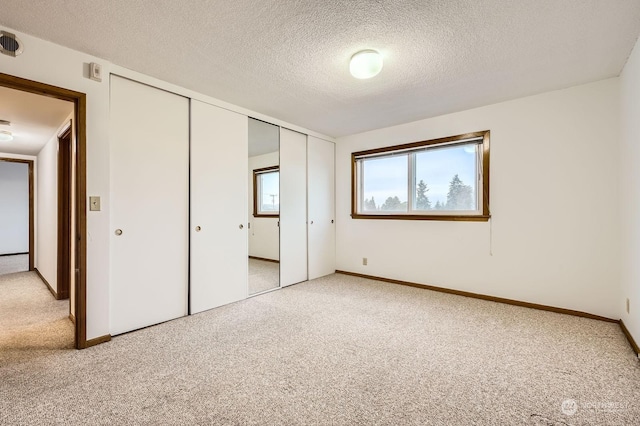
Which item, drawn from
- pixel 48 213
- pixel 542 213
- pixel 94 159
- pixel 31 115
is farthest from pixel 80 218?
pixel 542 213

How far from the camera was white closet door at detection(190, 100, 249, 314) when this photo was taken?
10.0 ft

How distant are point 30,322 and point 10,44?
8.21 ft

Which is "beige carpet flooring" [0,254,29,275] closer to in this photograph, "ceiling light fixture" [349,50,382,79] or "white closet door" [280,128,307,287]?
"white closet door" [280,128,307,287]


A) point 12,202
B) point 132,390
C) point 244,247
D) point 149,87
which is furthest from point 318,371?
point 12,202

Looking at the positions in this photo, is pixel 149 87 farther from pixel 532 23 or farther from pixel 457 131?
pixel 457 131

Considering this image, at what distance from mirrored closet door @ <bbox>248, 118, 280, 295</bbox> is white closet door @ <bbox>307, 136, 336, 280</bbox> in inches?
22.4

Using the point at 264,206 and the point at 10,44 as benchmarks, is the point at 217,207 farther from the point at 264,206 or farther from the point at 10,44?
the point at 10,44

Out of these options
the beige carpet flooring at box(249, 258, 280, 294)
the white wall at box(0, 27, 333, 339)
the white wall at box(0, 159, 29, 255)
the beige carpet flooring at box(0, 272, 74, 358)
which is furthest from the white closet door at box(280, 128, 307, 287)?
the white wall at box(0, 159, 29, 255)

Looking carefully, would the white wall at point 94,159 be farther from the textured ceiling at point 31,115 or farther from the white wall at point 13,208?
the white wall at point 13,208

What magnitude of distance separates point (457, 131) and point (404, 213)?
4.35 feet

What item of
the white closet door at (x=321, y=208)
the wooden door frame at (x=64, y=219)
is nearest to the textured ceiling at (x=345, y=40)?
the white closet door at (x=321, y=208)

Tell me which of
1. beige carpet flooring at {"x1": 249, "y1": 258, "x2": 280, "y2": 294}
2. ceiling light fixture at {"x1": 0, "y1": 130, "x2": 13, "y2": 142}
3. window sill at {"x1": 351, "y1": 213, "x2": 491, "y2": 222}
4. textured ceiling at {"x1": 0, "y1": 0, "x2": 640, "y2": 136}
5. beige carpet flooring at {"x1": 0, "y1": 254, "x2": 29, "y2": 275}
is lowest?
beige carpet flooring at {"x1": 0, "y1": 254, "x2": 29, "y2": 275}

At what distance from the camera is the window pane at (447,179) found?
3672 mm

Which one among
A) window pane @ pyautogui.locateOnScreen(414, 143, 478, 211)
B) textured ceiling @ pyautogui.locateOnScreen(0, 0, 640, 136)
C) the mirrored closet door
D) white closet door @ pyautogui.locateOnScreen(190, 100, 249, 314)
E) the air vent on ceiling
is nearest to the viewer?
textured ceiling @ pyautogui.locateOnScreen(0, 0, 640, 136)
